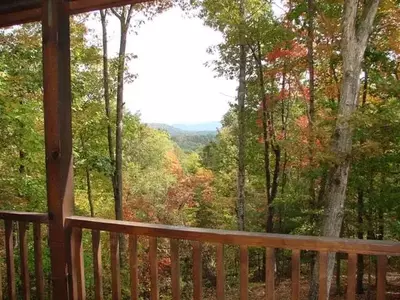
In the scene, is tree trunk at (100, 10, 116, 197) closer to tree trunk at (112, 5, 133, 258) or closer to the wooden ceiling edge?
tree trunk at (112, 5, 133, 258)

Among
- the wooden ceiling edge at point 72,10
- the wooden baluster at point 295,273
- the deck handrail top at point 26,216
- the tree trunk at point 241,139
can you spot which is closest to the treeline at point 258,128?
the tree trunk at point 241,139

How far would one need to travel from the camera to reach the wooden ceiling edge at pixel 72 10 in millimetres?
1768

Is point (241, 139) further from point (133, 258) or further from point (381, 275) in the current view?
point (381, 275)

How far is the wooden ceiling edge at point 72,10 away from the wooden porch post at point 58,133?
0.07 metres

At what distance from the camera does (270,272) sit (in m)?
1.42

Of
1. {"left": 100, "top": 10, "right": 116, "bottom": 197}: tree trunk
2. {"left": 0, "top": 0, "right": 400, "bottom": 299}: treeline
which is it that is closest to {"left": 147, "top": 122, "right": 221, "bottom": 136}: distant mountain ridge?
{"left": 0, "top": 0, "right": 400, "bottom": 299}: treeline

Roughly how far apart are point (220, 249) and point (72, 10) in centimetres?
146

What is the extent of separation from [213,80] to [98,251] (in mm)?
10490

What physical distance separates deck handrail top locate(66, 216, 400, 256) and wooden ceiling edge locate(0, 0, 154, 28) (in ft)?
3.66

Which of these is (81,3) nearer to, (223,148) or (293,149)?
(293,149)

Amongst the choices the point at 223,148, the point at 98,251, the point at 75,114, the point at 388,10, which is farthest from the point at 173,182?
the point at 98,251

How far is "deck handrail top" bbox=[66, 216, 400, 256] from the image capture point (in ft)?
4.01

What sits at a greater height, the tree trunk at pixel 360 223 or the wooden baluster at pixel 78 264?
the wooden baluster at pixel 78 264

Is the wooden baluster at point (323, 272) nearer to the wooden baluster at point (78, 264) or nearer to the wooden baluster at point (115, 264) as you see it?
the wooden baluster at point (115, 264)
